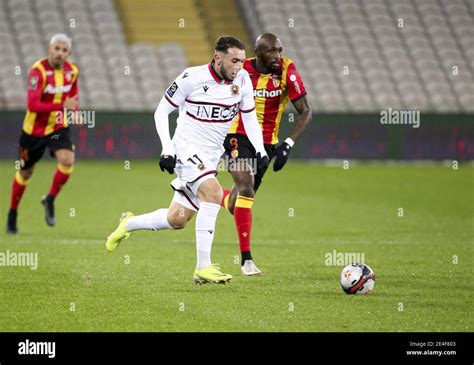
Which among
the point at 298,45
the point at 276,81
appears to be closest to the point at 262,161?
the point at 276,81

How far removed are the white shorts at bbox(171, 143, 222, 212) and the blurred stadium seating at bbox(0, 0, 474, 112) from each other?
1736 centimetres

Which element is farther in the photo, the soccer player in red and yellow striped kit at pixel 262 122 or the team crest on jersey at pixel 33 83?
the team crest on jersey at pixel 33 83

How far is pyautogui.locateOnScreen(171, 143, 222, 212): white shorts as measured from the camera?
8.44m

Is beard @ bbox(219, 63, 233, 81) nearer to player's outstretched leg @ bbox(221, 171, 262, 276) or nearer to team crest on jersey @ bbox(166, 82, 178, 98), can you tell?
team crest on jersey @ bbox(166, 82, 178, 98)

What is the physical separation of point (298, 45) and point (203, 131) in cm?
2174

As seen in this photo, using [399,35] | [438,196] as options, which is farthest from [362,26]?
[438,196]

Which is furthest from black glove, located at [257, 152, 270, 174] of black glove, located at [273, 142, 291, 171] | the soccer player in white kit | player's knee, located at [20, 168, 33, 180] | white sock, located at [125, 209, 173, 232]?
player's knee, located at [20, 168, 33, 180]

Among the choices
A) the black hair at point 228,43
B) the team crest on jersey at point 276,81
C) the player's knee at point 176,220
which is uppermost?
the team crest on jersey at point 276,81

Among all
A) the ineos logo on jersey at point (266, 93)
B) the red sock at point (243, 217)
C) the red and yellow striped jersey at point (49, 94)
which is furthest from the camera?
the red and yellow striped jersey at point (49, 94)

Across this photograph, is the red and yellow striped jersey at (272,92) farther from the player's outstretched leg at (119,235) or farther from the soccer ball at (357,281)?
the soccer ball at (357,281)

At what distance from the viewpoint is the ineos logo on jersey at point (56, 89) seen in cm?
1235

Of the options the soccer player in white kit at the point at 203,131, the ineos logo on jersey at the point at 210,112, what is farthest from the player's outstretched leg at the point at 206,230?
the ineos logo on jersey at the point at 210,112

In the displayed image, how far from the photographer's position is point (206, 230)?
8.45 meters

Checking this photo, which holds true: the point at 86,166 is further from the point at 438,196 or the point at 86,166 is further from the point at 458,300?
the point at 458,300
